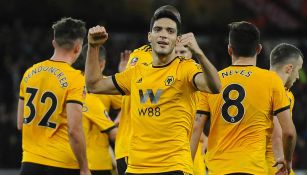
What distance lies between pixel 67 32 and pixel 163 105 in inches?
77.9

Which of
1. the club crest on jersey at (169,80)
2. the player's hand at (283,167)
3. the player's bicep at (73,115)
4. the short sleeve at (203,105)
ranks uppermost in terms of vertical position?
the club crest on jersey at (169,80)

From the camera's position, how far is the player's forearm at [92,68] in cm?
655

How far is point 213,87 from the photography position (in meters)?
5.84

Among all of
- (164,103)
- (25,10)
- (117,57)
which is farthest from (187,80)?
(25,10)

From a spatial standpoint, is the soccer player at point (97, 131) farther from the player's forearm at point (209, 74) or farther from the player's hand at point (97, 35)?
the player's forearm at point (209, 74)

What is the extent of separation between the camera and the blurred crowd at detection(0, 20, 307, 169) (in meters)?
17.6

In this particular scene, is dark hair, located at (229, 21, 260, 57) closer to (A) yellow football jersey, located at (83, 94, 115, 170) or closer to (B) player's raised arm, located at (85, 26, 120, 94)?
(B) player's raised arm, located at (85, 26, 120, 94)

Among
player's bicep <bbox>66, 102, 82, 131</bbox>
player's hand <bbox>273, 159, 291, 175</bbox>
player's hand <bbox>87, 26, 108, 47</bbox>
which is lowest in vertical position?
player's hand <bbox>273, 159, 291, 175</bbox>

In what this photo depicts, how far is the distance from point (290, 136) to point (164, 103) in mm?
1439

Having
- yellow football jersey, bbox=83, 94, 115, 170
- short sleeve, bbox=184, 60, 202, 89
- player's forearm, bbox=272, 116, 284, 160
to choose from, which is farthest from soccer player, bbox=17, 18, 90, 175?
player's forearm, bbox=272, 116, 284, 160

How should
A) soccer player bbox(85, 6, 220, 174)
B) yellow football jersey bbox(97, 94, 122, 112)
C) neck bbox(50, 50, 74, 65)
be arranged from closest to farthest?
soccer player bbox(85, 6, 220, 174) < neck bbox(50, 50, 74, 65) < yellow football jersey bbox(97, 94, 122, 112)

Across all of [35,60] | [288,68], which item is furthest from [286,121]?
[35,60]

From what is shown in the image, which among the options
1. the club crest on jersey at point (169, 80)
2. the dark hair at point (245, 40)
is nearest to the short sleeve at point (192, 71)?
the club crest on jersey at point (169, 80)

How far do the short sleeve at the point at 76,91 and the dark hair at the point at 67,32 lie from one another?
381mm
